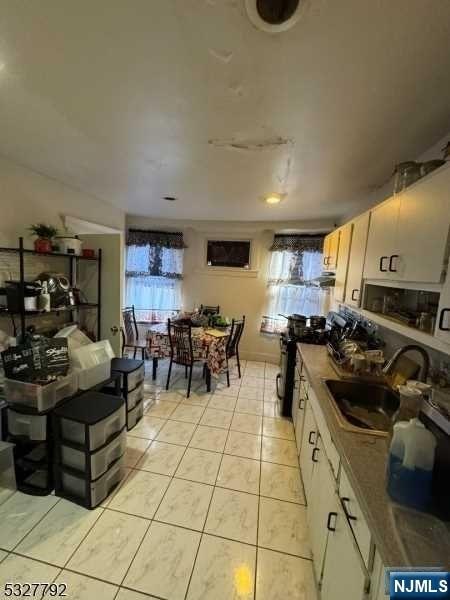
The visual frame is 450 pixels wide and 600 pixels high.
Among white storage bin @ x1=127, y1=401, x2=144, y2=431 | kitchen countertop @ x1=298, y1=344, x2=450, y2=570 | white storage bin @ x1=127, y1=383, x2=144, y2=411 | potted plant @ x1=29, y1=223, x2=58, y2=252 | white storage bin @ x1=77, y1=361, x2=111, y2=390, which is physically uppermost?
potted plant @ x1=29, y1=223, x2=58, y2=252

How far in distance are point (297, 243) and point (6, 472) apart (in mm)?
4127

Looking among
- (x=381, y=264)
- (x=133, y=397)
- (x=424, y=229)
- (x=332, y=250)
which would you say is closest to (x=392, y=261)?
(x=381, y=264)

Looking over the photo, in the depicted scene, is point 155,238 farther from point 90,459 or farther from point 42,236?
point 90,459

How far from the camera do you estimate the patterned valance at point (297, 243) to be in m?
4.07

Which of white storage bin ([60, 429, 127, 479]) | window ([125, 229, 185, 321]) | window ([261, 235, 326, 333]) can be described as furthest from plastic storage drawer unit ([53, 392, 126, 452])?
window ([261, 235, 326, 333])

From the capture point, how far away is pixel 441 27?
897 mm

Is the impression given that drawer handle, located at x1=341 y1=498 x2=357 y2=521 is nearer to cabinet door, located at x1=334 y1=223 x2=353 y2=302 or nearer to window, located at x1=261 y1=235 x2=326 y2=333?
cabinet door, located at x1=334 y1=223 x2=353 y2=302

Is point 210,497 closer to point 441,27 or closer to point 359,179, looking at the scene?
point 441,27

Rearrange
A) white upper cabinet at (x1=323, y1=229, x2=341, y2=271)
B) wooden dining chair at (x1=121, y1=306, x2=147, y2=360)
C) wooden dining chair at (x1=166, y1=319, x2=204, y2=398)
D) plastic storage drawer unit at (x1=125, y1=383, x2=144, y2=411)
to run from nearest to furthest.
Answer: plastic storage drawer unit at (x1=125, y1=383, x2=144, y2=411)
white upper cabinet at (x1=323, y1=229, x2=341, y2=271)
wooden dining chair at (x1=166, y1=319, x2=204, y2=398)
wooden dining chair at (x1=121, y1=306, x2=147, y2=360)

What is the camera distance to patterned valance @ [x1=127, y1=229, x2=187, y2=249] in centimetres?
447

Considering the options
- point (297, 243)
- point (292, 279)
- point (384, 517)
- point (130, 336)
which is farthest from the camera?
point (292, 279)

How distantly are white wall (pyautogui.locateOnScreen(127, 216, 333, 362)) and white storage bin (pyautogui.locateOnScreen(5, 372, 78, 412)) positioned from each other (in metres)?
3.10

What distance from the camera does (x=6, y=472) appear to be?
1701 mm

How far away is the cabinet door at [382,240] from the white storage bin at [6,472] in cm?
263
